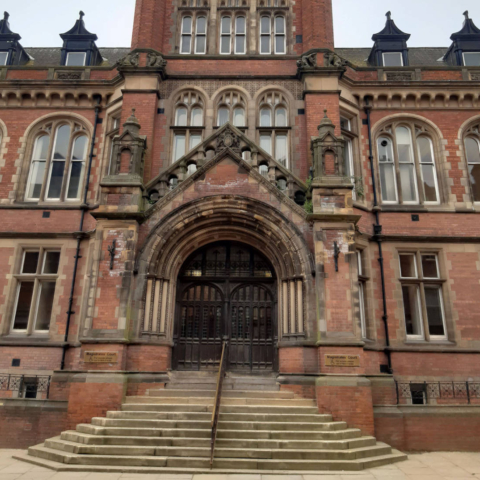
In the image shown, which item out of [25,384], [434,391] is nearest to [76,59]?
[25,384]

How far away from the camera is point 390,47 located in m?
16.7

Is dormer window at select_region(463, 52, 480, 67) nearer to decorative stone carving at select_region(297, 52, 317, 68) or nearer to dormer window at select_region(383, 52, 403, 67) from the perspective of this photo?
dormer window at select_region(383, 52, 403, 67)

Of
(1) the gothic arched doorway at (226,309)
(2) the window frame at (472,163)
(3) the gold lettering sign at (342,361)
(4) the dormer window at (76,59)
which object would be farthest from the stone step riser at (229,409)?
(4) the dormer window at (76,59)

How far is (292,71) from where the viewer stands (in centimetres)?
1445

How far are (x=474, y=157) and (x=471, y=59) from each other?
4.57 meters

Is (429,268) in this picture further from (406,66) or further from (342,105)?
(406,66)

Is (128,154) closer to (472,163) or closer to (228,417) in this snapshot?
(228,417)

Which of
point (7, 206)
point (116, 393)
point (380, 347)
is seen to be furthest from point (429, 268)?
point (7, 206)

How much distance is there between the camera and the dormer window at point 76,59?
16.8 m

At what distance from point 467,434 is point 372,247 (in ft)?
18.2

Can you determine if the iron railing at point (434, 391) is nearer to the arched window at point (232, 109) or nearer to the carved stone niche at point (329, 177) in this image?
the carved stone niche at point (329, 177)

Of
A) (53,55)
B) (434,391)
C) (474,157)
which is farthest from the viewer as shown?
(53,55)

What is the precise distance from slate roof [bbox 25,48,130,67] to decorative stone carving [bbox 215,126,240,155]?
29.5 feet

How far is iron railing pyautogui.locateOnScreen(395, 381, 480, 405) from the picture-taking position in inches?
463
